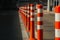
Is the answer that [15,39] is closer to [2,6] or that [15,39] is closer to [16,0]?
[2,6]

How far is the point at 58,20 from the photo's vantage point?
4812 mm

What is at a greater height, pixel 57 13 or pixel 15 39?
pixel 57 13

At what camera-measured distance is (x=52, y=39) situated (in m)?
9.49

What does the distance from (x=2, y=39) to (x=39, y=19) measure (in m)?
3.13

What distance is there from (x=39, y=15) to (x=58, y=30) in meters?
2.45

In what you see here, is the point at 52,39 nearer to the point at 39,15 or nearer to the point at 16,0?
the point at 39,15

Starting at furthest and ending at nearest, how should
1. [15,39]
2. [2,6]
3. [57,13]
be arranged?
[2,6] → [15,39] → [57,13]

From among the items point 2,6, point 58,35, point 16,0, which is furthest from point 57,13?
point 16,0

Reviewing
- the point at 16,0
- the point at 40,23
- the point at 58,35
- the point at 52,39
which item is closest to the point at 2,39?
the point at 52,39

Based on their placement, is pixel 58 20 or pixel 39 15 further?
pixel 39 15

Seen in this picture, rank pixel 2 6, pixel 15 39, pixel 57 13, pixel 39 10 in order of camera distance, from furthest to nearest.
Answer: pixel 2 6, pixel 15 39, pixel 39 10, pixel 57 13

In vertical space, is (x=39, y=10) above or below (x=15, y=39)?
above

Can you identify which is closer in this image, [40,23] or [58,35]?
[58,35]

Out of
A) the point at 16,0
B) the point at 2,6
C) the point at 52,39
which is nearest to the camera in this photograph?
the point at 52,39
